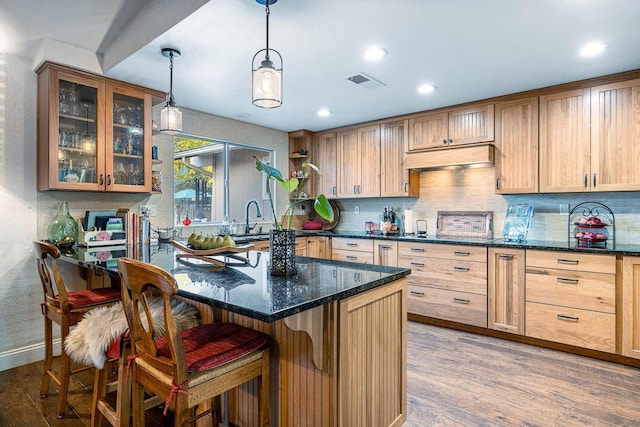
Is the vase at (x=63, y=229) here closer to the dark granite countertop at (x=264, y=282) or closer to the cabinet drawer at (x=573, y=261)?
the dark granite countertop at (x=264, y=282)

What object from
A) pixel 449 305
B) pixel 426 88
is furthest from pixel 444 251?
pixel 426 88

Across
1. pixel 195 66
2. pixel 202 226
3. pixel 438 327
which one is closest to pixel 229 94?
pixel 195 66

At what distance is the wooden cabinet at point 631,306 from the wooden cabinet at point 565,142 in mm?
791

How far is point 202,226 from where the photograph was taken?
429cm

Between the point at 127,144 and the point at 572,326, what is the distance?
4.25 meters

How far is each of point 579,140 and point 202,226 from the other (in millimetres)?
4061

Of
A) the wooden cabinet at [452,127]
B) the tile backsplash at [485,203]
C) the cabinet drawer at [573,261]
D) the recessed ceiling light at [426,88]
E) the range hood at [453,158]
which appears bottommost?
the cabinet drawer at [573,261]

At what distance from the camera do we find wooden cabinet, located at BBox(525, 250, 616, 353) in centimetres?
287

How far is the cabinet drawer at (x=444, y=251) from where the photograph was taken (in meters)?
3.50

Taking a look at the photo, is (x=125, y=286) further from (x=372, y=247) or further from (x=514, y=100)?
(x=514, y=100)

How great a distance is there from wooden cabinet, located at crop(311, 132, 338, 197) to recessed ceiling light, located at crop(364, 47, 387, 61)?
238 cm

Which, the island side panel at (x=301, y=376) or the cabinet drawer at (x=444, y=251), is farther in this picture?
the cabinet drawer at (x=444, y=251)

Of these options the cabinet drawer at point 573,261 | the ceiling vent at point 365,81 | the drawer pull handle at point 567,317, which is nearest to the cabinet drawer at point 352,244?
the cabinet drawer at point 573,261

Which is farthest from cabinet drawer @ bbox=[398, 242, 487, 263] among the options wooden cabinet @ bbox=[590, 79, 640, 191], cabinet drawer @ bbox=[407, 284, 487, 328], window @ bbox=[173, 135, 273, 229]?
window @ bbox=[173, 135, 273, 229]
